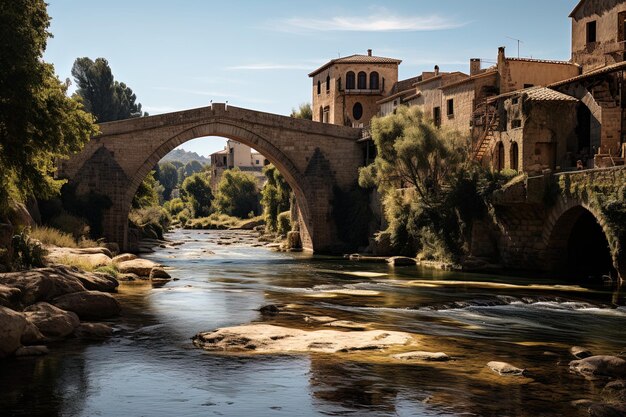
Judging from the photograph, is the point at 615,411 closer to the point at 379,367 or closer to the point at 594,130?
the point at 379,367

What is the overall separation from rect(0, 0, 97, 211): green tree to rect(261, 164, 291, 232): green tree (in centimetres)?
3777

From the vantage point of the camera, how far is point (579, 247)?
30625 mm

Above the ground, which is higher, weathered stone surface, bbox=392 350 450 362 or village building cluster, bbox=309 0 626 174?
village building cluster, bbox=309 0 626 174

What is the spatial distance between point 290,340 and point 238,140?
105 ft

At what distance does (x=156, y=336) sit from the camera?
615 inches

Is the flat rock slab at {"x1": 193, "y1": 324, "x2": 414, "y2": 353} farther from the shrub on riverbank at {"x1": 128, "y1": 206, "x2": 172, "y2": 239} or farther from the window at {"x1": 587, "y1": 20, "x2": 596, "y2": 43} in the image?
the shrub on riverbank at {"x1": 128, "y1": 206, "x2": 172, "y2": 239}

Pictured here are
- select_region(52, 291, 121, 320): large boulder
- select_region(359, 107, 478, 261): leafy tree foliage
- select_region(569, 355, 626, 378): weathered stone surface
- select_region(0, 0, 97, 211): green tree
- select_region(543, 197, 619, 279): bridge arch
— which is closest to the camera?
select_region(569, 355, 626, 378): weathered stone surface

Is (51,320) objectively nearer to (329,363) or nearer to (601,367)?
(329,363)

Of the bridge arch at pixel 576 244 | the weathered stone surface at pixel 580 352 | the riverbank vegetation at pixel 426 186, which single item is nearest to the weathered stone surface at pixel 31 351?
the weathered stone surface at pixel 580 352

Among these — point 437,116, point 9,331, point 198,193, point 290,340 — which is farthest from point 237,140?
point 198,193

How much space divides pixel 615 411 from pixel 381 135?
3002cm

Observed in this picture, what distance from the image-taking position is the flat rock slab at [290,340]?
14.3 metres

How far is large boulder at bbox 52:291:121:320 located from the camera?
56.0ft

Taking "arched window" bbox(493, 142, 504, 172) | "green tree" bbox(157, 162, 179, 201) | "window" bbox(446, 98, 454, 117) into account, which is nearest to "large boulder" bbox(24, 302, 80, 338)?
"arched window" bbox(493, 142, 504, 172)
